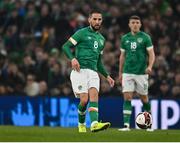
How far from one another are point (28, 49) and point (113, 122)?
4.69 metres

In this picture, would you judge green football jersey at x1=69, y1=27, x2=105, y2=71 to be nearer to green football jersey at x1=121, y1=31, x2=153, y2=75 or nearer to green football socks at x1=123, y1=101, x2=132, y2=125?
green football jersey at x1=121, y1=31, x2=153, y2=75

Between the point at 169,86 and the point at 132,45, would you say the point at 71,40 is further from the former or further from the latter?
the point at 169,86

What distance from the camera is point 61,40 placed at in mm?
25469

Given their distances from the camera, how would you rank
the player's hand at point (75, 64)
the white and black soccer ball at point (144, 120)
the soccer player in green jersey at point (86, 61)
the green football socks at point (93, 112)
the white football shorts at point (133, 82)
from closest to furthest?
the green football socks at point (93, 112), the player's hand at point (75, 64), the soccer player in green jersey at point (86, 61), the white and black soccer ball at point (144, 120), the white football shorts at point (133, 82)

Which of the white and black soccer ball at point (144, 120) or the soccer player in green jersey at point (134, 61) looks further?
the soccer player in green jersey at point (134, 61)

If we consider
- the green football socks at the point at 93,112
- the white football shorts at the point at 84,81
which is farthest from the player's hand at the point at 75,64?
the green football socks at the point at 93,112

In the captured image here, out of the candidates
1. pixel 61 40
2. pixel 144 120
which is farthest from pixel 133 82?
pixel 61 40

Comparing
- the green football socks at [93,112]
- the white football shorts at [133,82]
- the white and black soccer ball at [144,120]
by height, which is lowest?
the white and black soccer ball at [144,120]

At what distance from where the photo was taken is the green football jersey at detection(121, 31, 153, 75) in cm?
1750

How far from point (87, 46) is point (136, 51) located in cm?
226

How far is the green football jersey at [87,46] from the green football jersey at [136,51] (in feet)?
6.52

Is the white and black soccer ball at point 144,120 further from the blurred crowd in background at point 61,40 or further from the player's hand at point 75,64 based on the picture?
the blurred crowd in background at point 61,40

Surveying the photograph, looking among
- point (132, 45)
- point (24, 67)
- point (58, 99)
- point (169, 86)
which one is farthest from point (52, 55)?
point (132, 45)

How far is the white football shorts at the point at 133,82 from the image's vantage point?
17.6 meters
